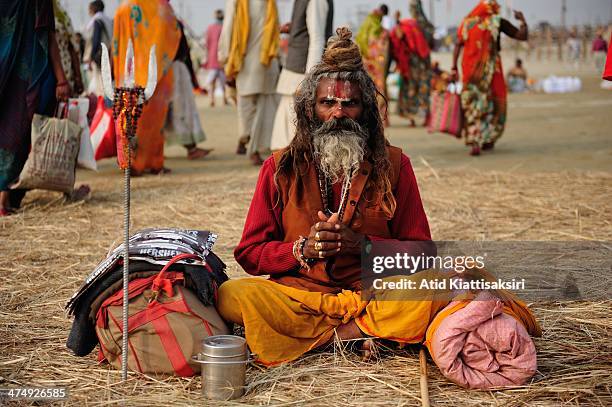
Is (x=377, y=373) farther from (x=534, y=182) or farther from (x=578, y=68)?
(x=578, y=68)

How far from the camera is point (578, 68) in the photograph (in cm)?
3928

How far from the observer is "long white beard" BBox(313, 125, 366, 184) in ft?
11.9

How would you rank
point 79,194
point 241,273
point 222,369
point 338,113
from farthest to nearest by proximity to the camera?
point 79,194 → point 241,273 → point 338,113 → point 222,369

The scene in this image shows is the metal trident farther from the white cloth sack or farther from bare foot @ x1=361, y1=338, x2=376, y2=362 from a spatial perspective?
the white cloth sack

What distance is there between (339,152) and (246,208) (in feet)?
12.3

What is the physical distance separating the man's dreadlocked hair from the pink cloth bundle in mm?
638

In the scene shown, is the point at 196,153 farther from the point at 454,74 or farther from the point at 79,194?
the point at 79,194

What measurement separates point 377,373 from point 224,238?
2.92 meters

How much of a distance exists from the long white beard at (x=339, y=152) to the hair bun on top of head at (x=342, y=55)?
0.95 feet

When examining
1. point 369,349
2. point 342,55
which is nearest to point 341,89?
point 342,55

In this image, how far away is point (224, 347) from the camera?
10.3 feet

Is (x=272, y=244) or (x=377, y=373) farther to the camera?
(x=272, y=244)

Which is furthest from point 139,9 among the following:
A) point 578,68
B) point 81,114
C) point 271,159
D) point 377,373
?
point 578,68

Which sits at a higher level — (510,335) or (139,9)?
(139,9)
